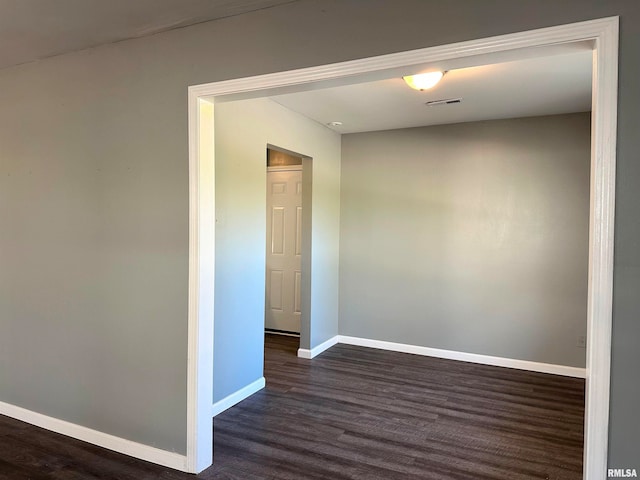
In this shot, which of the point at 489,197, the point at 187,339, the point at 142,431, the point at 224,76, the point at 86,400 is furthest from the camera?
the point at 489,197

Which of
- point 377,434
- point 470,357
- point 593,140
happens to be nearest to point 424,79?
point 593,140

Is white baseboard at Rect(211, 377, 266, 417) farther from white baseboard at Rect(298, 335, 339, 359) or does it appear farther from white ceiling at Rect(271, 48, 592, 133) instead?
white ceiling at Rect(271, 48, 592, 133)

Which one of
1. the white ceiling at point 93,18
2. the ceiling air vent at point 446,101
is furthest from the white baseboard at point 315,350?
the white ceiling at point 93,18

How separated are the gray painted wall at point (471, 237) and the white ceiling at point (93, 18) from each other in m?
2.95

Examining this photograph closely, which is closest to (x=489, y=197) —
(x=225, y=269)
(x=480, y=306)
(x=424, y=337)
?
(x=480, y=306)

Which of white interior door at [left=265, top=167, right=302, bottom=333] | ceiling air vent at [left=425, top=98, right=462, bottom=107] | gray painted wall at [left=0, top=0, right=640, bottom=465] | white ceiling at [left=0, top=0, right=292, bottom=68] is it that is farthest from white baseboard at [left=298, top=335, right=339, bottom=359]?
white ceiling at [left=0, top=0, right=292, bottom=68]

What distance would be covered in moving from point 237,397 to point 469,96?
3107 millimetres

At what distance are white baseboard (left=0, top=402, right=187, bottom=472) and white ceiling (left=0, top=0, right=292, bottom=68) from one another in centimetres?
243

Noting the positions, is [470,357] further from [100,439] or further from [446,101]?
[100,439]

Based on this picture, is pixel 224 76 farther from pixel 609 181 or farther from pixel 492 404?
pixel 492 404

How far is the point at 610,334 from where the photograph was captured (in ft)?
5.30

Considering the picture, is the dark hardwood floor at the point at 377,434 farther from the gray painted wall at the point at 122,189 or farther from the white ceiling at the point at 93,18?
the white ceiling at the point at 93,18

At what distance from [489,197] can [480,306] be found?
1132 mm

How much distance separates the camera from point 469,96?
11.7 feet
